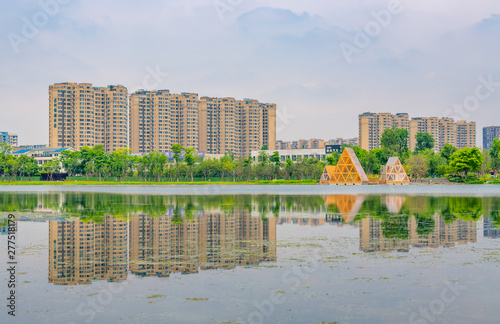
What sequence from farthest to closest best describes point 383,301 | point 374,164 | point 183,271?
point 374,164, point 183,271, point 383,301

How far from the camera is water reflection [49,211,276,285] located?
557 inches

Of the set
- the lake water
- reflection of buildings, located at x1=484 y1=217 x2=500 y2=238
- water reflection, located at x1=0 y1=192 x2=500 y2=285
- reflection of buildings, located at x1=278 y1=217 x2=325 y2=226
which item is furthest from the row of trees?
the lake water

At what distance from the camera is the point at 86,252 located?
16.9 meters

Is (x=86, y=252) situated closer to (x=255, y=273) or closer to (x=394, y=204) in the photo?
(x=255, y=273)

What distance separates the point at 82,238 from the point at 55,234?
7.19 feet

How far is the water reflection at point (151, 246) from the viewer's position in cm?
1414

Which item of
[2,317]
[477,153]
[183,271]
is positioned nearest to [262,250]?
[183,271]

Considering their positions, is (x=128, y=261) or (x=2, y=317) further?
(x=128, y=261)

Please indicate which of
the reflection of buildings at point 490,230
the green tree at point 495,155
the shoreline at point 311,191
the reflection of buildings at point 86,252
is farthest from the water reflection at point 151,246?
the green tree at point 495,155

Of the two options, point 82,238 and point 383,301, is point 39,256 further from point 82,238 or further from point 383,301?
point 383,301

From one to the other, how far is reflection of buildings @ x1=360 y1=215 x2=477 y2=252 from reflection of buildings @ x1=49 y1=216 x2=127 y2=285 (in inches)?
339

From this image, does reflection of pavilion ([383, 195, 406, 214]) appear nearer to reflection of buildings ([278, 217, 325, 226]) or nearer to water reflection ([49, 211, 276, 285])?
reflection of buildings ([278, 217, 325, 226])

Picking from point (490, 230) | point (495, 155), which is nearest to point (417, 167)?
point (495, 155)

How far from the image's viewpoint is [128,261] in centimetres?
1532
